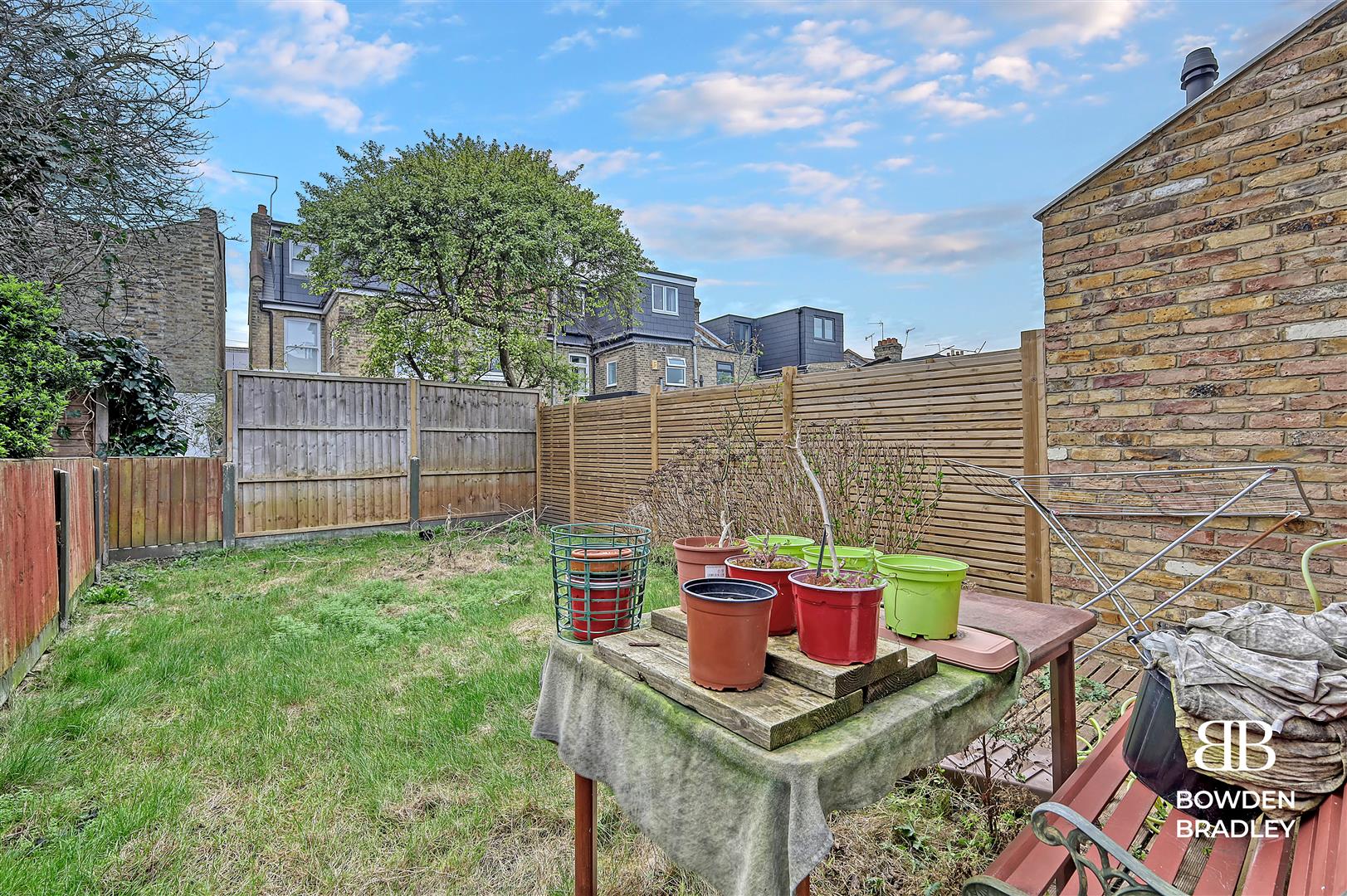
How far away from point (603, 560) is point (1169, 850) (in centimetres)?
139

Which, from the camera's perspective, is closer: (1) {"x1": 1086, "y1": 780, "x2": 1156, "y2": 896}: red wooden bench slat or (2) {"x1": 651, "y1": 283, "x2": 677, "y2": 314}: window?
(1) {"x1": 1086, "y1": 780, "x2": 1156, "y2": 896}: red wooden bench slat

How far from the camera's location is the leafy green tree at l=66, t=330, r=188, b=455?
23.9ft

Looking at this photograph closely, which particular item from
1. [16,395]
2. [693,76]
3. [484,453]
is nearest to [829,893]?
[16,395]

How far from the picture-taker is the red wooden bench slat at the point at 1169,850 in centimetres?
122

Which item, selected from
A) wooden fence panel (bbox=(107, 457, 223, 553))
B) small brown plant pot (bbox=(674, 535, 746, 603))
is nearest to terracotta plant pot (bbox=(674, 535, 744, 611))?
small brown plant pot (bbox=(674, 535, 746, 603))

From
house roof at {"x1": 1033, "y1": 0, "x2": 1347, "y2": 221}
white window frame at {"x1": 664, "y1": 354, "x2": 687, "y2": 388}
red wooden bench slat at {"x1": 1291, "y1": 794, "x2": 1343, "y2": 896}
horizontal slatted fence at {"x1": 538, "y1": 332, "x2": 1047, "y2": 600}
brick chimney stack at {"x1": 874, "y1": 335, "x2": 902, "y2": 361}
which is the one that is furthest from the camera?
white window frame at {"x1": 664, "y1": 354, "x2": 687, "y2": 388}

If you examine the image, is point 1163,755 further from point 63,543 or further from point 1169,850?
point 63,543

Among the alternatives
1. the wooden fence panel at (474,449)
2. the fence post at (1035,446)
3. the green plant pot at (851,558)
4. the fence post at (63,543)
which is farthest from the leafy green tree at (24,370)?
Result: the fence post at (1035,446)

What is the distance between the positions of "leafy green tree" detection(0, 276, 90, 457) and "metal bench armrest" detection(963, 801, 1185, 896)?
5.27 metres

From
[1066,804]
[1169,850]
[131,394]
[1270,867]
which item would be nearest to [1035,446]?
[1066,804]

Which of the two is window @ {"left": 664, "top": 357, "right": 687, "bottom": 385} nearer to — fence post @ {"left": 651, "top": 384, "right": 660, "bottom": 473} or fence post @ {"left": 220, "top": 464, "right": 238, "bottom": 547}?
fence post @ {"left": 651, "top": 384, "right": 660, "bottom": 473}

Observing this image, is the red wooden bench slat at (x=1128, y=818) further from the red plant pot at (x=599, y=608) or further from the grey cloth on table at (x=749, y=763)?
the red plant pot at (x=599, y=608)

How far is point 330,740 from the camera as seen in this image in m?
2.62

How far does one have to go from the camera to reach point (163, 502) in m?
6.77
